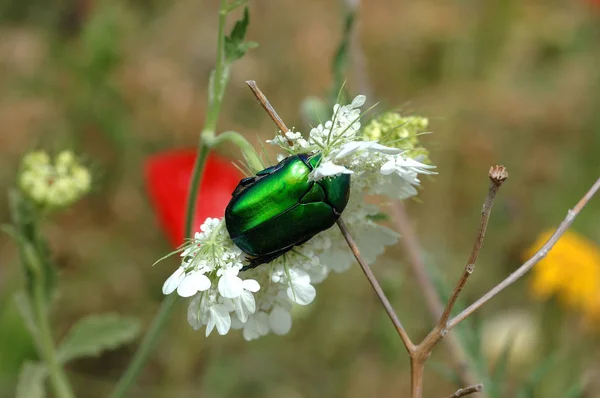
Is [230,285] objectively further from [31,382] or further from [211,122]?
[31,382]

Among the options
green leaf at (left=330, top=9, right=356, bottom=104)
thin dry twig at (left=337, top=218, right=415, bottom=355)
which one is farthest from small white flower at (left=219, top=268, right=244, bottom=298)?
green leaf at (left=330, top=9, right=356, bottom=104)

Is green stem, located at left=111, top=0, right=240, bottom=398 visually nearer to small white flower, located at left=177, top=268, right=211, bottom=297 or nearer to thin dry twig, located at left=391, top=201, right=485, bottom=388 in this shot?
small white flower, located at left=177, top=268, right=211, bottom=297

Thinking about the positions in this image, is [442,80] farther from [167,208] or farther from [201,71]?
[167,208]

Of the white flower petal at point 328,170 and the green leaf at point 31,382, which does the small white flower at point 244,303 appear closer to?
the white flower petal at point 328,170

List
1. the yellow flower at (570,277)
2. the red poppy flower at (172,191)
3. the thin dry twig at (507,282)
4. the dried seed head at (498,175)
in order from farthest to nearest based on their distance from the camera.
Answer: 1. the yellow flower at (570,277)
2. the red poppy flower at (172,191)
3. the thin dry twig at (507,282)
4. the dried seed head at (498,175)

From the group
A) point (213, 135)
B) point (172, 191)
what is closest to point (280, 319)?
point (213, 135)

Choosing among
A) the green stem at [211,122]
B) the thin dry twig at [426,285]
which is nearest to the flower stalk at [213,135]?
the green stem at [211,122]
